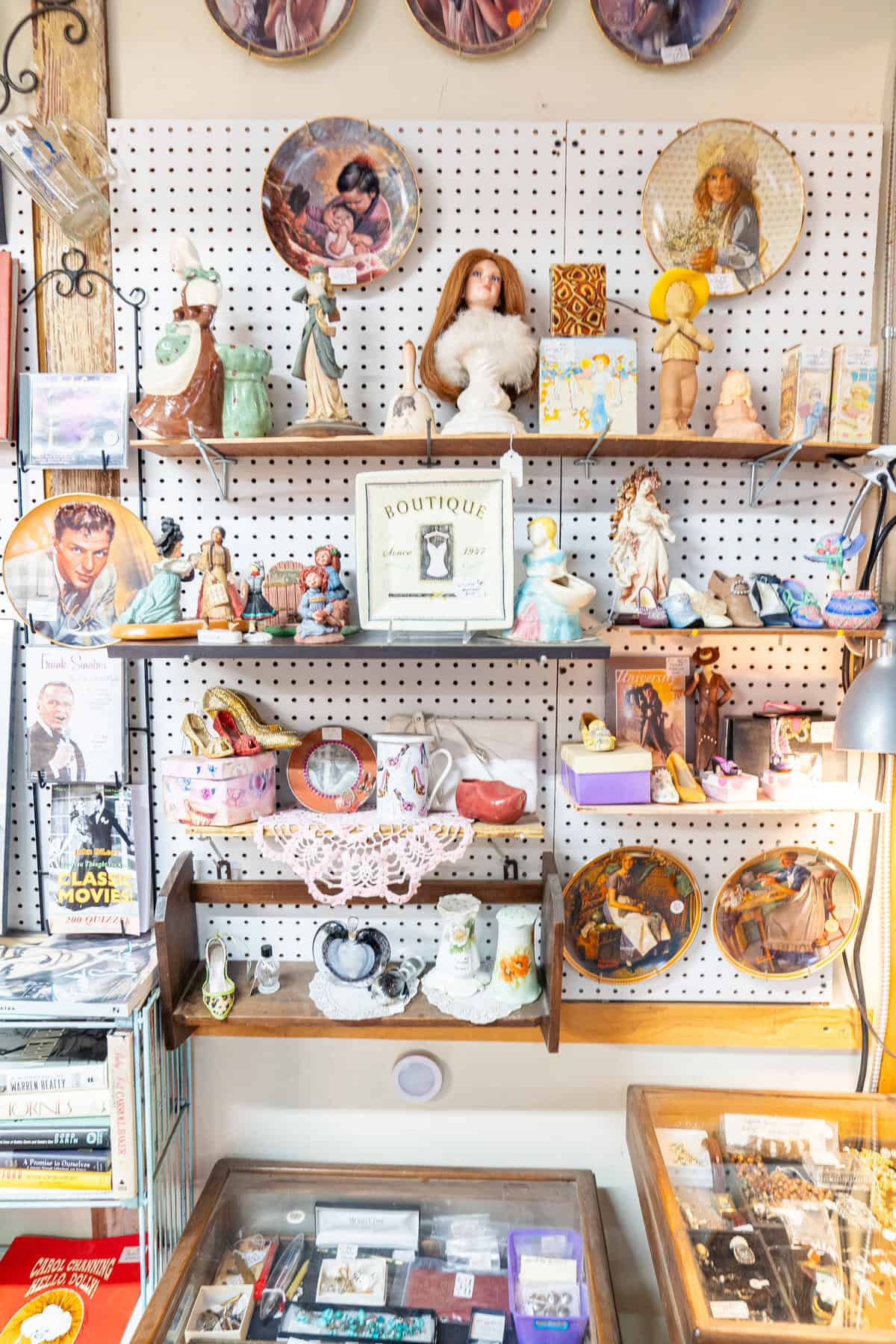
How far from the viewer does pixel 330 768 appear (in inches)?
63.3

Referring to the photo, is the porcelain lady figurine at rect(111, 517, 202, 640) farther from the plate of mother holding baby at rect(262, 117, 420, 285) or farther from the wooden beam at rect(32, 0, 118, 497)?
the plate of mother holding baby at rect(262, 117, 420, 285)

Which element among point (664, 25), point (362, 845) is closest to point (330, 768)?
point (362, 845)

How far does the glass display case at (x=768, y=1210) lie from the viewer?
1.21 metres

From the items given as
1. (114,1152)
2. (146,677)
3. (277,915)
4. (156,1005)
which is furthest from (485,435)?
(114,1152)

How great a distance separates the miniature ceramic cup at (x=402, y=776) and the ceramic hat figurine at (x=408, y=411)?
0.56 m

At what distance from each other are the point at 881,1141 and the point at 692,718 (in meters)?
Result: 0.91

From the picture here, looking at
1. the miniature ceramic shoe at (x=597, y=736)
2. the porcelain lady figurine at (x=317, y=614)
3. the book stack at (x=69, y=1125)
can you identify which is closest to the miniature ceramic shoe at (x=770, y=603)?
the miniature ceramic shoe at (x=597, y=736)

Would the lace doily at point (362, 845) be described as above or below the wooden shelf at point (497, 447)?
below

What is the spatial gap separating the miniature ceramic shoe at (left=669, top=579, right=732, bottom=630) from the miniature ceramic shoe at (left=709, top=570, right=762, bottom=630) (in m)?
0.01

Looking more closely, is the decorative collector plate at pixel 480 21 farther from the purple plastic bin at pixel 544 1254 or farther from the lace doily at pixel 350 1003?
Answer: the purple plastic bin at pixel 544 1254

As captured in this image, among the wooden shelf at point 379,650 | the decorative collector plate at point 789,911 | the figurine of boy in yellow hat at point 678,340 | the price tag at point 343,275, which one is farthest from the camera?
the decorative collector plate at point 789,911

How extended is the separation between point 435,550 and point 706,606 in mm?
505

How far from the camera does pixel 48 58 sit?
59.7 inches

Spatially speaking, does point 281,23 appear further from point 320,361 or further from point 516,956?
point 516,956
